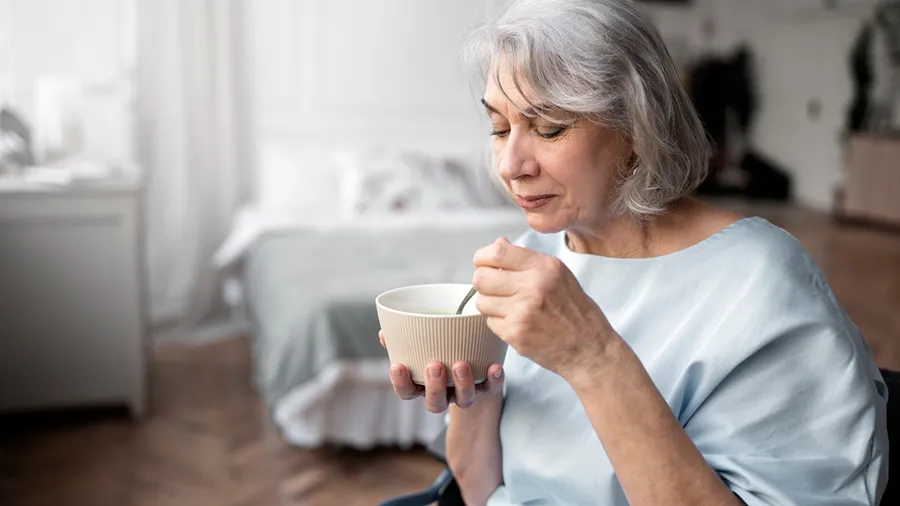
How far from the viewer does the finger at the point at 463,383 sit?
33.0 inches

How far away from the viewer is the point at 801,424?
2.79ft

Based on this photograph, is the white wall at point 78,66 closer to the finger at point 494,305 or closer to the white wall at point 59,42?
the white wall at point 59,42

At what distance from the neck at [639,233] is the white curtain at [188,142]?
3295 millimetres

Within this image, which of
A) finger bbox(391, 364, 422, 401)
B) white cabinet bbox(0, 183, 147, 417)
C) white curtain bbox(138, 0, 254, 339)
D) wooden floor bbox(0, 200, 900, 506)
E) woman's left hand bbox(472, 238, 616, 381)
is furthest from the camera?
white curtain bbox(138, 0, 254, 339)

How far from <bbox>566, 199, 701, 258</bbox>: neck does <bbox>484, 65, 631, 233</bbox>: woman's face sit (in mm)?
87

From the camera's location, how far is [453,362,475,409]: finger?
839mm

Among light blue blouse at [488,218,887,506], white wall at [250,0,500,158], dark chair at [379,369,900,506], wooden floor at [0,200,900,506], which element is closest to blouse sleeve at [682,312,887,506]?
light blue blouse at [488,218,887,506]

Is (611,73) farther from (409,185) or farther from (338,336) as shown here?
(409,185)

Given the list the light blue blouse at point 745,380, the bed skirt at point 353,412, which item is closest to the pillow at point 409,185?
the bed skirt at point 353,412

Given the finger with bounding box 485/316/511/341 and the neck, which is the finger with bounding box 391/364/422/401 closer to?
the finger with bounding box 485/316/511/341

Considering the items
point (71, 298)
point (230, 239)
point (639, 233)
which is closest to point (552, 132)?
point (639, 233)

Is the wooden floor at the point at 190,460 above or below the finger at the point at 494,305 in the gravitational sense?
below

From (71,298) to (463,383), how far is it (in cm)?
240

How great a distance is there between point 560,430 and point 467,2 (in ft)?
12.2
